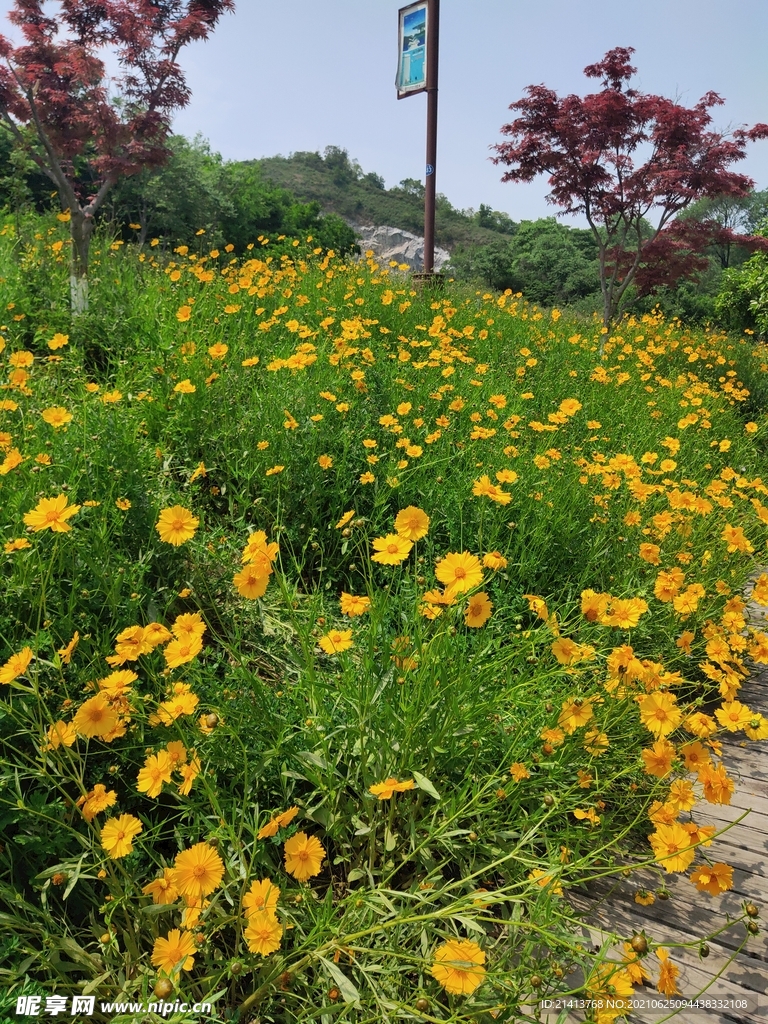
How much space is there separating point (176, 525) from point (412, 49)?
277 inches

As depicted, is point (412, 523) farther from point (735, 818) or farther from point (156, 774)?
point (735, 818)

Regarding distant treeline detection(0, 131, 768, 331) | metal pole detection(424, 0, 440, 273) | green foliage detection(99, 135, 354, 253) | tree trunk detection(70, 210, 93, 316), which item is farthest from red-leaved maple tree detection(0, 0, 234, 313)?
green foliage detection(99, 135, 354, 253)

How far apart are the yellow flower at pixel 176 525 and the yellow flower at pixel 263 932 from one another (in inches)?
30.4

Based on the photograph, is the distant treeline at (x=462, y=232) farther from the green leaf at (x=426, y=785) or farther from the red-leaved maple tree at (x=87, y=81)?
the green leaf at (x=426, y=785)

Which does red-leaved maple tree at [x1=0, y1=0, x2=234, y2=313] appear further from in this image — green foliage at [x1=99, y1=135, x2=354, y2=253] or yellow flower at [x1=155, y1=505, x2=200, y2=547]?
green foliage at [x1=99, y1=135, x2=354, y2=253]

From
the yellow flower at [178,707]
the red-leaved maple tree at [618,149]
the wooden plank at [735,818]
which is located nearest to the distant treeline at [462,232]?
the red-leaved maple tree at [618,149]

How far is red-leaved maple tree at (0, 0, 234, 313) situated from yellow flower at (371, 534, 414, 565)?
3218 mm

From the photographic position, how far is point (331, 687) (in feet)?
5.32

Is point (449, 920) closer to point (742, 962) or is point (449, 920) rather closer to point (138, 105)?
point (742, 962)

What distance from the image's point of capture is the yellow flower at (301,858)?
1.05 m

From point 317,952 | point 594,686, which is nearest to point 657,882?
point 594,686

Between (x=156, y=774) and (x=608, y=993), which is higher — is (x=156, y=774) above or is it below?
above

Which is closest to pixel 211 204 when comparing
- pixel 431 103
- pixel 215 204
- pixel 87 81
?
pixel 215 204

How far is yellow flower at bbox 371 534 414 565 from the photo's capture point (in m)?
1.31
